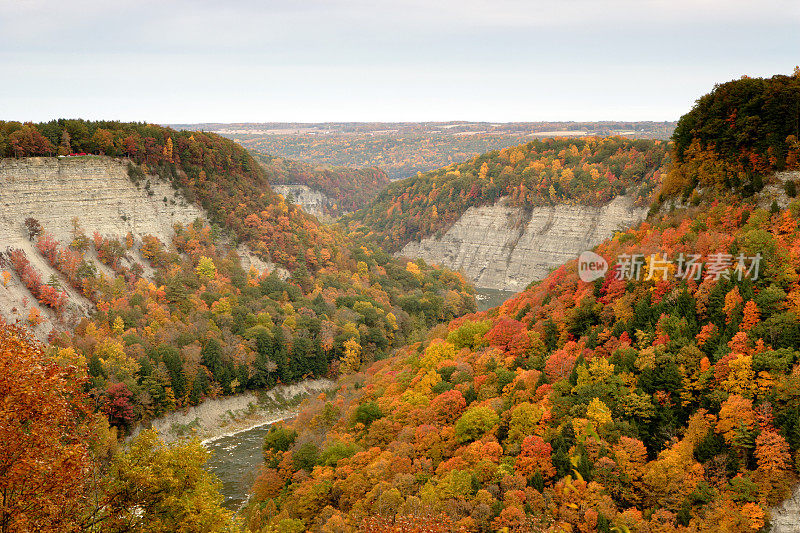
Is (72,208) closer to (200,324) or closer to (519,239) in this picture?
(200,324)

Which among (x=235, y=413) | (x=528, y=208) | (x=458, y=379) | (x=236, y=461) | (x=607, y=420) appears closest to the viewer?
(x=607, y=420)

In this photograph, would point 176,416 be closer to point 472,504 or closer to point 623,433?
point 472,504

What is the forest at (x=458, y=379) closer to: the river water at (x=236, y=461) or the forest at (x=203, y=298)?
the forest at (x=203, y=298)

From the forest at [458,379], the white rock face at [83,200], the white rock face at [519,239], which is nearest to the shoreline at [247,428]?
the forest at [458,379]

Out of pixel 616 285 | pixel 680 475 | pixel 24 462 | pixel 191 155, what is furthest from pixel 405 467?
pixel 191 155

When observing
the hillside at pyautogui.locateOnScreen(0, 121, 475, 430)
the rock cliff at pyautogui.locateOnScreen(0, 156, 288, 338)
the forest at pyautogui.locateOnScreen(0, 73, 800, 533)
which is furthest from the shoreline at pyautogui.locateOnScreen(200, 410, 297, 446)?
the rock cliff at pyautogui.locateOnScreen(0, 156, 288, 338)

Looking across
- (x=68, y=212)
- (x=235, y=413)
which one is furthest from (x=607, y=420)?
(x=68, y=212)
